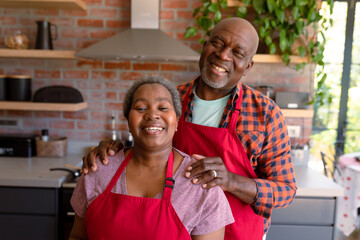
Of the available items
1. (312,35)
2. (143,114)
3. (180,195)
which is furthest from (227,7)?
(180,195)

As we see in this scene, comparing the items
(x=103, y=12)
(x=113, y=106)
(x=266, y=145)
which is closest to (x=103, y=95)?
(x=113, y=106)

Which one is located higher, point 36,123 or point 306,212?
point 36,123

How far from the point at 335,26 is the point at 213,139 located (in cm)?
304

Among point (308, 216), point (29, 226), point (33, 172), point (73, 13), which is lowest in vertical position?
point (29, 226)

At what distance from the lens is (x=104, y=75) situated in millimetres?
2604

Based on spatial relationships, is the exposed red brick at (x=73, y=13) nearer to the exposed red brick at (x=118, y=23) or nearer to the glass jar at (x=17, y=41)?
the exposed red brick at (x=118, y=23)

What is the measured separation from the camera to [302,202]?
1.93m

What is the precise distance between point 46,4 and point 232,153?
1895 millimetres

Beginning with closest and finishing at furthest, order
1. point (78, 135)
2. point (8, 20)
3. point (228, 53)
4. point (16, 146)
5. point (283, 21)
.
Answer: point (228, 53), point (283, 21), point (16, 146), point (8, 20), point (78, 135)

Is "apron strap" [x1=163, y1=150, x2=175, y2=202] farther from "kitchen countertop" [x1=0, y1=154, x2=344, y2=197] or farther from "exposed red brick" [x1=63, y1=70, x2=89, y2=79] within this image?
"exposed red brick" [x1=63, y1=70, x2=89, y2=79]

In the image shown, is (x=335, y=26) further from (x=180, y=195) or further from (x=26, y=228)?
(x=26, y=228)

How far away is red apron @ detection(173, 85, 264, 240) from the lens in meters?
1.25

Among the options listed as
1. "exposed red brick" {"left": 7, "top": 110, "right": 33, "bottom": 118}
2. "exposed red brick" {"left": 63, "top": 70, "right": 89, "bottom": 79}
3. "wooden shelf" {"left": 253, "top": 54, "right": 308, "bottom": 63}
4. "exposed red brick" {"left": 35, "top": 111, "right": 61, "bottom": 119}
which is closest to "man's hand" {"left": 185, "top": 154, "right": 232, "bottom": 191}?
"wooden shelf" {"left": 253, "top": 54, "right": 308, "bottom": 63}

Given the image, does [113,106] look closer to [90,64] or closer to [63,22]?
[90,64]
